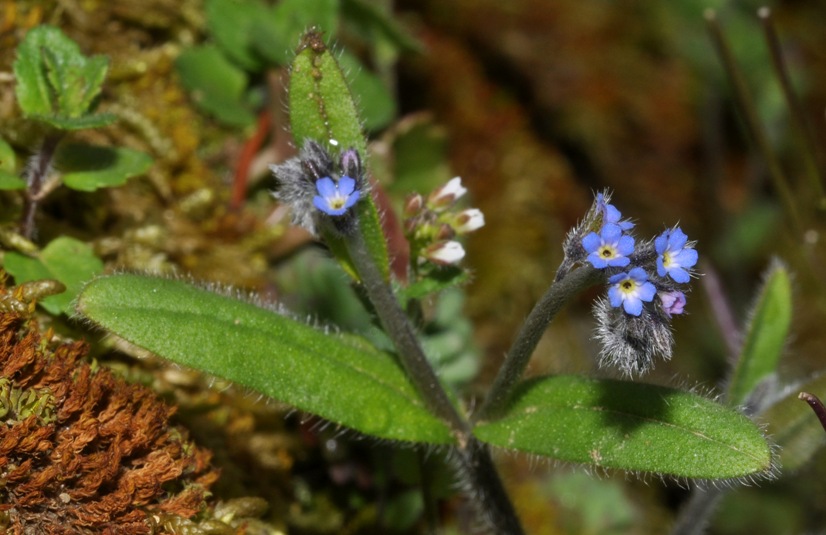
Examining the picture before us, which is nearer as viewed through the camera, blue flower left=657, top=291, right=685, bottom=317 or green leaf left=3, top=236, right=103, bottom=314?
blue flower left=657, top=291, right=685, bottom=317

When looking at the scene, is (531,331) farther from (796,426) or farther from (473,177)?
(473,177)

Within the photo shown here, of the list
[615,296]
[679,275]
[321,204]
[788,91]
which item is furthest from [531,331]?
[788,91]

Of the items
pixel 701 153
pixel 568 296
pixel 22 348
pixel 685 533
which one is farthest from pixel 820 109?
pixel 22 348

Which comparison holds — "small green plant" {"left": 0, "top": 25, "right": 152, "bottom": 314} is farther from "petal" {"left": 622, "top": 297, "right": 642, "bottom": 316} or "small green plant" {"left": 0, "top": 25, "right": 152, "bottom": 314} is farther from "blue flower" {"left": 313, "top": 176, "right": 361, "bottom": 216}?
"petal" {"left": 622, "top": 297, "right": 642, "bottom": 316}

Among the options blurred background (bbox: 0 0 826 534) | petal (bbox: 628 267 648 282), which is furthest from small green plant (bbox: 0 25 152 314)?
petal (bbox: 628 267 648 282)

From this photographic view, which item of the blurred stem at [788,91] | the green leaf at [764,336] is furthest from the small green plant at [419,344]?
the blurred stem at [788,91]

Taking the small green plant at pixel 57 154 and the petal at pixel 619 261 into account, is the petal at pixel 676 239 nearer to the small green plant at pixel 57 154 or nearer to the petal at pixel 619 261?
the petal at pixel 619 261

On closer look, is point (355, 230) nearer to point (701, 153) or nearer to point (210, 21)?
point (210, 21)
